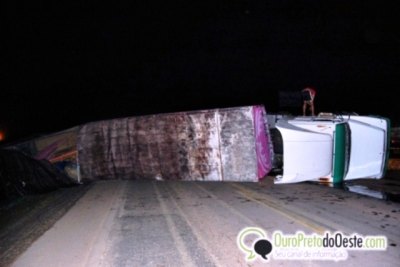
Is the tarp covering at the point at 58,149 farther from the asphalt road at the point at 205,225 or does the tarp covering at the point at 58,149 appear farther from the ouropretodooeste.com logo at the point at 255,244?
the ouropretodooeste.com logo at the point at 255,244

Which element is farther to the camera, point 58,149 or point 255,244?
point 58,149

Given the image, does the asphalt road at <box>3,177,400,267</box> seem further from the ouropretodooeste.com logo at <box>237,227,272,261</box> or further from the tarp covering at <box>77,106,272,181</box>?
the tarp covering at <box>77,106,272,181</box>

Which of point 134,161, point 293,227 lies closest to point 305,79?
point 134,161

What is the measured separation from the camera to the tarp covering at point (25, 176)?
9.41 m

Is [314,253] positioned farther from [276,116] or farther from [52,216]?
[276,116]

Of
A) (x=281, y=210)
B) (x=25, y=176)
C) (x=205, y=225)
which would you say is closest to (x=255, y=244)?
(x=205, y=225)

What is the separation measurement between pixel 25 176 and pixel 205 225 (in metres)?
6.26

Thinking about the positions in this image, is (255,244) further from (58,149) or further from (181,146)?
(58,149)

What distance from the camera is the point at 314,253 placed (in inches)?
177

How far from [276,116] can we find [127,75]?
16.0m

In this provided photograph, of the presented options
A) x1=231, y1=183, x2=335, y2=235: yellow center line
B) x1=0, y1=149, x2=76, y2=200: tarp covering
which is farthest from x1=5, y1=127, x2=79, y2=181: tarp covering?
x1=231, y1=183, x2=335, y2=235: yellow center line

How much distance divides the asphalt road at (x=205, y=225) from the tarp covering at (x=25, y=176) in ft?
6.27

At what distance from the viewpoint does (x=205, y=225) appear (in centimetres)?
563

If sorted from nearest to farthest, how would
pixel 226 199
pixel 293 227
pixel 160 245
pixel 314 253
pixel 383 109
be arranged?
pixel 314 253 → pixel 160 245 → pixel 293 227 → pixel 226 199 → pixel 383 109
